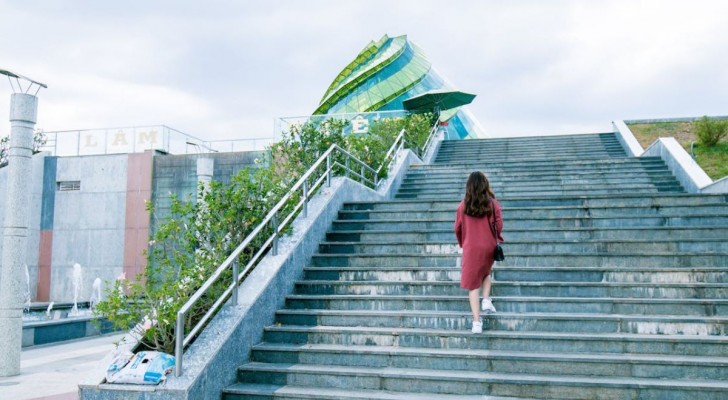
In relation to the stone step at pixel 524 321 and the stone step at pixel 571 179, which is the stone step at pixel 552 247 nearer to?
the stone step at pixel 524 321

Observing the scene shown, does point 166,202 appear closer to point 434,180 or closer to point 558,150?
point 434,180

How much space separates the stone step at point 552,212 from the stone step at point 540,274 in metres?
1.77

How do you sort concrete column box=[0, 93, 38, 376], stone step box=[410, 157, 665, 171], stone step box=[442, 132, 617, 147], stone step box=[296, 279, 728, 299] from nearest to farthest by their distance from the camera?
1. stone step box=[296, 279, 728, 299]
2. concrete column box=[0, 93, 38, 376]
3. stone step box=[410, 157, 665, 171]
4. stone step box=[442, 132, 617, 147]

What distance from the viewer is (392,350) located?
5.81m

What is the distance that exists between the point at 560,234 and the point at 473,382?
344 cm

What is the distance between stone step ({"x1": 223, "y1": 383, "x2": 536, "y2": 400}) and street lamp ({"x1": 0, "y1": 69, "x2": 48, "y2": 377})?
4.16 metres

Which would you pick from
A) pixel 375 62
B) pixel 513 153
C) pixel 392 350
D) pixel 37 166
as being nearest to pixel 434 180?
pixel 513 153

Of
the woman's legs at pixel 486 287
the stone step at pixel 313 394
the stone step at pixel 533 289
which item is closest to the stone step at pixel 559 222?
the stone step at pixel 533 289

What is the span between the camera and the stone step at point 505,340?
5410 millimetres

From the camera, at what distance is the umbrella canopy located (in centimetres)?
2142

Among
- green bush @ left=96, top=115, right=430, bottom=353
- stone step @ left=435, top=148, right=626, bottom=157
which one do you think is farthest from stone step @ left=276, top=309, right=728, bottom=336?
stone step @ left=435, top=148, right=626, bottom=157

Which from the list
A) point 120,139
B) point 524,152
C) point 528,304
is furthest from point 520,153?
point 120,139

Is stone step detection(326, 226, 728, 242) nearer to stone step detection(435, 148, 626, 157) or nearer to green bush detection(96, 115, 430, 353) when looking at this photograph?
green bush detection(96, 115, 430, 353)

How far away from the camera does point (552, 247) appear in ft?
24.5
